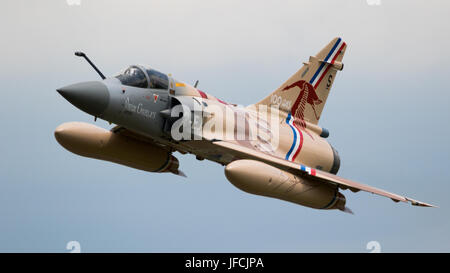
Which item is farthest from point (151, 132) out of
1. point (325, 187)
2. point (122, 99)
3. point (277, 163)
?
point (325, 187)

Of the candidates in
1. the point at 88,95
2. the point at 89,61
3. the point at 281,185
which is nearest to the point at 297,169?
the point at 281,185

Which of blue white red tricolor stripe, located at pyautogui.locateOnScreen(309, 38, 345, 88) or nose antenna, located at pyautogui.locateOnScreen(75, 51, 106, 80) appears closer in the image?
nose antenna, located at pyautogui.locateOnScreen(75, 51, 106, 80)

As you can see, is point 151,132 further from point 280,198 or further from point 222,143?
point 280,198

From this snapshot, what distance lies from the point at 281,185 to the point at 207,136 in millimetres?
2604

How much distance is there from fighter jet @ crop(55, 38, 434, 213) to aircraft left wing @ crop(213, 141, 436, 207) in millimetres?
29

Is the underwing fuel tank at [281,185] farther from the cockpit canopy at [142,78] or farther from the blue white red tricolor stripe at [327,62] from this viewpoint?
the blue white red tricolor stripe at [327,62]

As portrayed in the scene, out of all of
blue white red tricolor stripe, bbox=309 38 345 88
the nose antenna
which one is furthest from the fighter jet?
blue white red tricolor stripe, bbox=309 38 345 88

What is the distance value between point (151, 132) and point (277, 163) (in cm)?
381

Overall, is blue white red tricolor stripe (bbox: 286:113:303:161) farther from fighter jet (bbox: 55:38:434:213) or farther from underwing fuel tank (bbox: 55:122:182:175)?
underwing fuel tank (bbox: 55:122:182:175)

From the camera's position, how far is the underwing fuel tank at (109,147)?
2340cm

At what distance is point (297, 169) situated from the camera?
22969 mm

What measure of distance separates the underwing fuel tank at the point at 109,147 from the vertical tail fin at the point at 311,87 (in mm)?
4417

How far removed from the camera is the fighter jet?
21.4 m

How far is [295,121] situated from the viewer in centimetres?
2689
